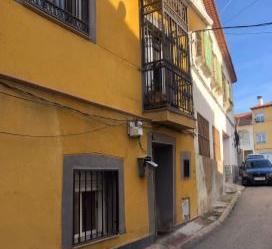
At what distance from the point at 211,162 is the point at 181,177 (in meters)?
5.02

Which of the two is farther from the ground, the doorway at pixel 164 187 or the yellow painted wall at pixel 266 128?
the yellow painted wall at pixel 266 128

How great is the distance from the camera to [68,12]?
7.39m

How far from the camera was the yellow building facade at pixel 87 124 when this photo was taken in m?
5.77

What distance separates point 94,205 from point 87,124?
61.1 inches

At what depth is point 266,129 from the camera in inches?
2527

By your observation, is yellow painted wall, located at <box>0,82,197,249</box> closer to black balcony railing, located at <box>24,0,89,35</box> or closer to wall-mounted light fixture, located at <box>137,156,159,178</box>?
wall-mounted light fixture, located at <box>137,156,159,178</box>

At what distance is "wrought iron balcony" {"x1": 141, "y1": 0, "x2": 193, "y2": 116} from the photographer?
9688mm

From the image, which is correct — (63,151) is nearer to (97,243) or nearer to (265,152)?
(97,243)

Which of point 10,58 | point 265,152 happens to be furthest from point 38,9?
point 265,152

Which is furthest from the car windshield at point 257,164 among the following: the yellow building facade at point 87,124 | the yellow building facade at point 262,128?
the yellow building facade at point 262,128

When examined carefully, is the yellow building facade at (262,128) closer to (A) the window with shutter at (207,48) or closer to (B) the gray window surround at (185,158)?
(A) the window with shutter at (207,48)

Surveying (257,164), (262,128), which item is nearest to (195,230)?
(257,164)

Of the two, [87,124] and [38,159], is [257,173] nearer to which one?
Answer: [87,124]

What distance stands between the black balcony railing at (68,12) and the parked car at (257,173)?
19658mm
